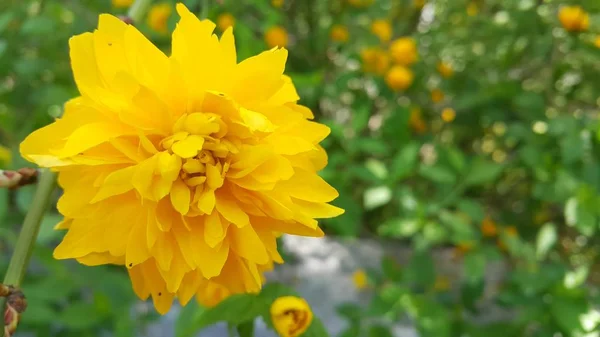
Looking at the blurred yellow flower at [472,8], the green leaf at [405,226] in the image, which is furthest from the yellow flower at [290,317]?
the blurred yellow flower at [472,8]

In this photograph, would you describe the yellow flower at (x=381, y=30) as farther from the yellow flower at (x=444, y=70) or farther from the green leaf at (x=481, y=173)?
the green leaf at (x=481, y=173)

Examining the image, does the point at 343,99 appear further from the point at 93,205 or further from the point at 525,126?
the point at 93,205

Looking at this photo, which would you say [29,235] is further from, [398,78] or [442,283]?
[442,283]

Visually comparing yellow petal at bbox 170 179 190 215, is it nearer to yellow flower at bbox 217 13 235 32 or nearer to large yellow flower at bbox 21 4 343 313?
large yellow flower at bbox 21 4 343 313

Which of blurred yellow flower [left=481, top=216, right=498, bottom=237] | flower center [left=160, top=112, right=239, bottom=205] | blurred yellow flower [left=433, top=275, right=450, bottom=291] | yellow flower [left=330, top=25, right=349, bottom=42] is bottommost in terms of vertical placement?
blurred yellow flower [left=433, top=275, right=450, bottom=291]

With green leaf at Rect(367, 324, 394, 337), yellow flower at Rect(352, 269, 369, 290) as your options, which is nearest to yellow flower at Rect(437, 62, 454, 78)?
yellow flower at Rect(352, 269, 369, 290)
